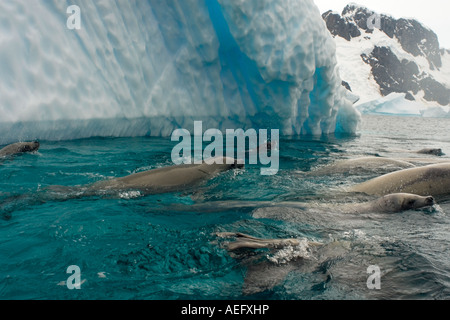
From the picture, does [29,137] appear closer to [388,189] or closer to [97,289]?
[97,289]

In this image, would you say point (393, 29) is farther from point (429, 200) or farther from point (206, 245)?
point (206, 245)

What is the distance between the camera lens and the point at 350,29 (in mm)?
82000

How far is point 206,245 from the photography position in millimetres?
2961

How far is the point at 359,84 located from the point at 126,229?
227ft

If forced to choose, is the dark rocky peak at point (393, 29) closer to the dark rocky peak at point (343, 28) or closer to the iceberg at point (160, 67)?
the dark rocky peak at point (343, 28)

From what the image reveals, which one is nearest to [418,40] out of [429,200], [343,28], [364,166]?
[343,28]

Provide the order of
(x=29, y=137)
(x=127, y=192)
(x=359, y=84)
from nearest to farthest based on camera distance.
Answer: (x=127, y=192) < (x=29, y=137) < (x=359, y=84)

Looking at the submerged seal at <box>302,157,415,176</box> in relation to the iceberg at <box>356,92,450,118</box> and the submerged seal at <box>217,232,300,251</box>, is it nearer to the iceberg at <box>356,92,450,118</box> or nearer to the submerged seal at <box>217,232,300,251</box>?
the submerged seal at <box>217,232,300,251</box>

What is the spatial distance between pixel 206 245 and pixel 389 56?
8912 centimetres

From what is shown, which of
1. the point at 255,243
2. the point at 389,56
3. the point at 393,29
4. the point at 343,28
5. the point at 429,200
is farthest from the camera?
the point at 393,29

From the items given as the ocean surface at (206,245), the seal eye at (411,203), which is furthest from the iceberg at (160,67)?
the seal eye at (411,203)

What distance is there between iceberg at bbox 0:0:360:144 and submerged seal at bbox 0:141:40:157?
23.0 inches

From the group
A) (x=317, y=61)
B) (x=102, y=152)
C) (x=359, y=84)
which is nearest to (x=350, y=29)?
(x=359, y=84)

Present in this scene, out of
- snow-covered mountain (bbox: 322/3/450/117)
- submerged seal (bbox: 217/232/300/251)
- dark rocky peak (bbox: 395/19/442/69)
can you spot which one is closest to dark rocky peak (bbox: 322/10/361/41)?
snow-covered mountain (bbox: 322/3/450/117)
